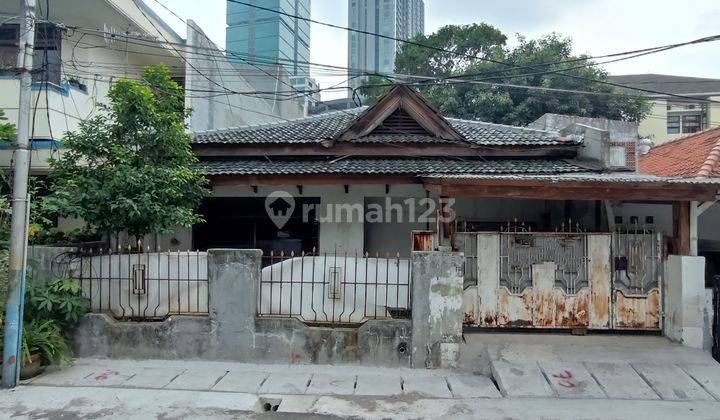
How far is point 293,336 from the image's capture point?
6043mm

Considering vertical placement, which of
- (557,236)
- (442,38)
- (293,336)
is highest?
(442,38)

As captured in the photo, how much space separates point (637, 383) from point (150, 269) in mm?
6352

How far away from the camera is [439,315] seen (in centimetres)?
595

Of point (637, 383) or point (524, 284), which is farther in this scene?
point (524, 284)

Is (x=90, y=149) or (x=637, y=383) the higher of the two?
(x=90, y=149)

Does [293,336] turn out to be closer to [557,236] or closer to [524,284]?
[524,284]

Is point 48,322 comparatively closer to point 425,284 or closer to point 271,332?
point 271,332

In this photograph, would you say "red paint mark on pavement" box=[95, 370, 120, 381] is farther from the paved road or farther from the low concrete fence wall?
the low concrete fence wall

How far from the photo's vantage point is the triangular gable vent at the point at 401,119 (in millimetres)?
9531

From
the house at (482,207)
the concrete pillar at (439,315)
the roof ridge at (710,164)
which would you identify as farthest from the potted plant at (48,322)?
the roof ridge at (710,164)

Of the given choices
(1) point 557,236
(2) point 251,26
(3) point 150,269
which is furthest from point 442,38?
(3) point 150,269

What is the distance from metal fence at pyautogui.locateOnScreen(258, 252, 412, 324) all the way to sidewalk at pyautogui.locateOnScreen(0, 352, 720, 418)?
2.48 feet

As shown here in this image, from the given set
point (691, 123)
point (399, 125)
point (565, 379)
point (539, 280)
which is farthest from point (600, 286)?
point (691, 123)

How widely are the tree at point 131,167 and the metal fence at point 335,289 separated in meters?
1.62
